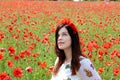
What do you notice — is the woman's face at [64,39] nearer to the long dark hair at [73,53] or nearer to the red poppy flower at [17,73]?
the long dark hair at [73,53]

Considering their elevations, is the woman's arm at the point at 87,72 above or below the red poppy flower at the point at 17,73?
above

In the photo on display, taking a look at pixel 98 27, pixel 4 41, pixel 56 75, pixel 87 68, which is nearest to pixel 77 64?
pixel 87 68

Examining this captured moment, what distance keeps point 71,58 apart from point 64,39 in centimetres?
17

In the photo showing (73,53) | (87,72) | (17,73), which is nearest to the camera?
(87,72)

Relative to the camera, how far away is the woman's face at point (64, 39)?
11.1ft

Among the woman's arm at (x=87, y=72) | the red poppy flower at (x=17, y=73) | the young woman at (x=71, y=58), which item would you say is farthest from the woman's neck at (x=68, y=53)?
the red poppy flower at (x=17, y=73)

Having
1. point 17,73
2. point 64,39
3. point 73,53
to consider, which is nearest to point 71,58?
point 73,53

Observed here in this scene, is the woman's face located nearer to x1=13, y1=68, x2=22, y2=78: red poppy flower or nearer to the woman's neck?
the woman's neck

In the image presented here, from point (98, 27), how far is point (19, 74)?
5156 millimetres

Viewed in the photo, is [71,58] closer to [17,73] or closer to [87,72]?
[87,72]

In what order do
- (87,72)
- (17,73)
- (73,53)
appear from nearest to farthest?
(87,72)
(73,53)
(17,73)

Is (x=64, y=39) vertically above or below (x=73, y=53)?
above

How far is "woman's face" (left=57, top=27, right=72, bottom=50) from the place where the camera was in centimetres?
338

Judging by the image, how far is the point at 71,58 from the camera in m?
3.39
